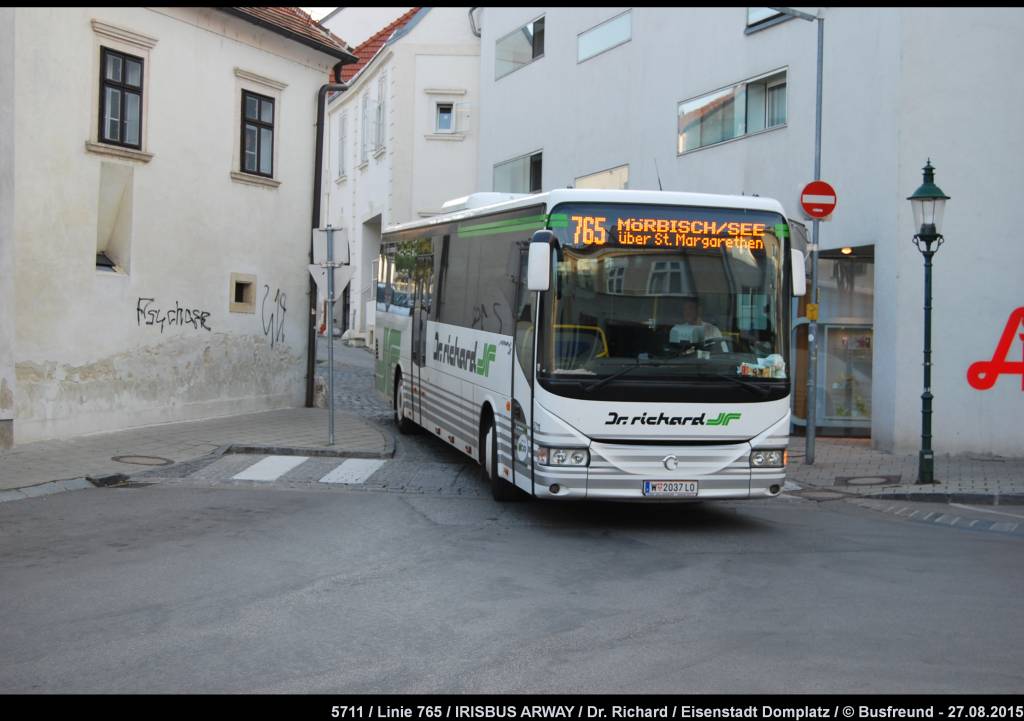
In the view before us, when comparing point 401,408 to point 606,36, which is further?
point 606,36

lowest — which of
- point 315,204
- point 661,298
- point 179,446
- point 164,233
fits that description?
point 179,446

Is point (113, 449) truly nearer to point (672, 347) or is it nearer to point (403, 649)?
point (672, 347)

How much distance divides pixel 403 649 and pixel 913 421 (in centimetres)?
1246

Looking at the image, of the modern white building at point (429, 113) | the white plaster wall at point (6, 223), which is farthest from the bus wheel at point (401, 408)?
the modern white building at point (429, 113)

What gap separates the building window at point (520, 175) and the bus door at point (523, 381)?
17.6m

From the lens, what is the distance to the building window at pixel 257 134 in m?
18.8

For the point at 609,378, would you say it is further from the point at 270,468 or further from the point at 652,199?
the point at 270,468

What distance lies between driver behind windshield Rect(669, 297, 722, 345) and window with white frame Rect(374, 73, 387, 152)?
2843 cm

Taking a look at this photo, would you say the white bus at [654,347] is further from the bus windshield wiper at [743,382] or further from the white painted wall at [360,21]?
the white painted wall at [360,21]

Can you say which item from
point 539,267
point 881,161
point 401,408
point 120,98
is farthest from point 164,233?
point 881,161

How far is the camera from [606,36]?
82.3 ft

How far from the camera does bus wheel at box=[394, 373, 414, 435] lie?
55.6 feet

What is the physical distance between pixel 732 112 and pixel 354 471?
11.1m

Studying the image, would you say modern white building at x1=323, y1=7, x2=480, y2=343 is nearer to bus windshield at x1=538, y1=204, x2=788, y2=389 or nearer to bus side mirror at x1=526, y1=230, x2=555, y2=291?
bus windshield at x1=538, y1=204, x2=788, y2=389
